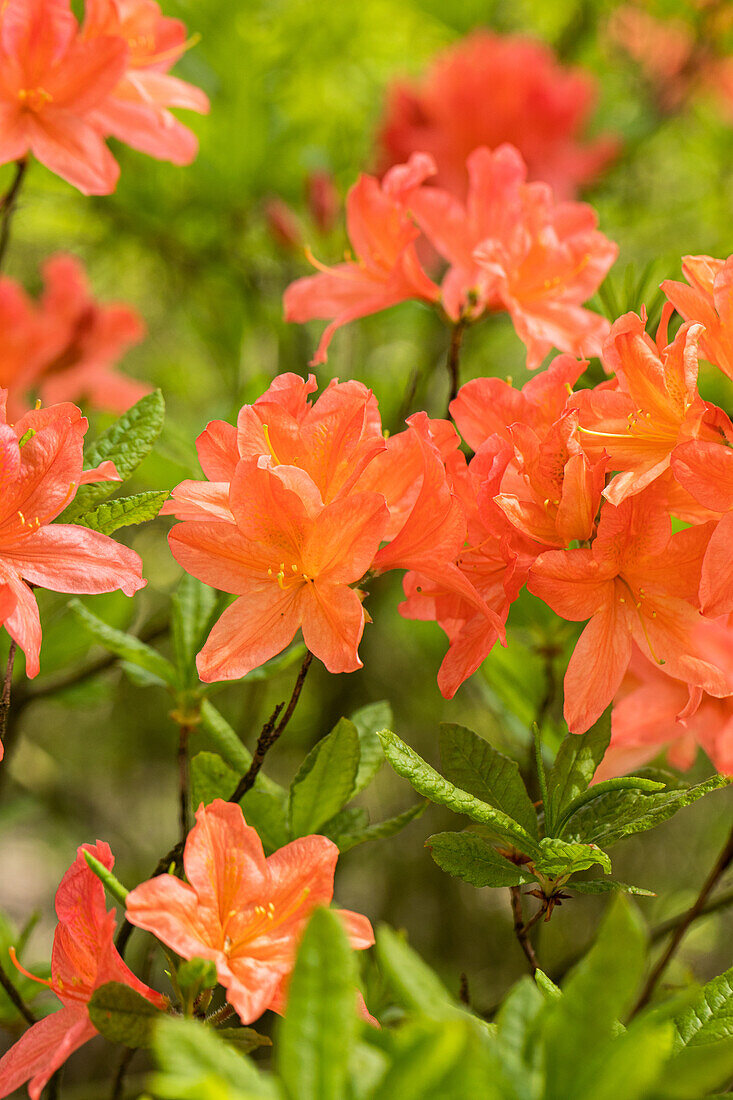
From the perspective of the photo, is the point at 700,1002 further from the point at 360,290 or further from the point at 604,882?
the point at 360,290

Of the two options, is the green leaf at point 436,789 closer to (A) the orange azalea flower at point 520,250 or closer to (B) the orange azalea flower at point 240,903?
(B) the orange azalea flower at point 240,903

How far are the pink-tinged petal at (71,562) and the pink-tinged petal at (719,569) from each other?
33 cm

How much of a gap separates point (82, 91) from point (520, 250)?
379 millimetres

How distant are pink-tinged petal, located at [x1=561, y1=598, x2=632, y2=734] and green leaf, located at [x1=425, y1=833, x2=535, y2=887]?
87 millimetres

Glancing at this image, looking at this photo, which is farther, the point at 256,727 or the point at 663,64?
the point at 663,64

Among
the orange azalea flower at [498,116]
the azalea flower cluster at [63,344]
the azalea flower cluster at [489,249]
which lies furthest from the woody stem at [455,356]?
the orange azalea flower at [498,116]

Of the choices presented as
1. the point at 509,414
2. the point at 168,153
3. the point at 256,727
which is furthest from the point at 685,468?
the point at 256,727

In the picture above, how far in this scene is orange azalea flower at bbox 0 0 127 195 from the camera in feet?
2.55

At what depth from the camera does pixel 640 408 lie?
1.97 ft

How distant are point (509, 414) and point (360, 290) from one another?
0.94ft

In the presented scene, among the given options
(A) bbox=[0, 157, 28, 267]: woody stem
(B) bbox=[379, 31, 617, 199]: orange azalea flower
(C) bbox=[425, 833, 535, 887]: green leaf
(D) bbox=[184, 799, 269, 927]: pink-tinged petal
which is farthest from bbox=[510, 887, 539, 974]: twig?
(B) bbox=[379, 31, 617, 199]: orange azalea flower

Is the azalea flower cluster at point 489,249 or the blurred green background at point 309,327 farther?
the blurred green background at point 309,327

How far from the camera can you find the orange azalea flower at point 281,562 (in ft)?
1.86

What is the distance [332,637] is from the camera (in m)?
0.58
